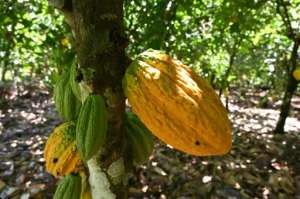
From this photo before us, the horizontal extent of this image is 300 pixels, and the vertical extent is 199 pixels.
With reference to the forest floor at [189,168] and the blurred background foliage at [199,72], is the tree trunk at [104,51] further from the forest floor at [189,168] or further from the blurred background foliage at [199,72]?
the forest floor at [189,168]

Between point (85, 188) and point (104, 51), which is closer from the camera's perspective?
point (104, 51)

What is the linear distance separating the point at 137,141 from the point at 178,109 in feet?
0.72

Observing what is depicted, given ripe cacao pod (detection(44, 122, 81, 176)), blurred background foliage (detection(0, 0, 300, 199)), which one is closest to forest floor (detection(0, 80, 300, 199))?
blurred background foliage (detection(0, 0, 300, 199))

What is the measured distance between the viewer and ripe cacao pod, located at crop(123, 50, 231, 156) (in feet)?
3.17

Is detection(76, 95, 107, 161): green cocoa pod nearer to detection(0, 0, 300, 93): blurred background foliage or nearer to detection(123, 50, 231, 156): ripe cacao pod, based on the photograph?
detection(123, 50, 231, 156): ripe cacao pod

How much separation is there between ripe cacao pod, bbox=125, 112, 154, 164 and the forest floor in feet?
6.52

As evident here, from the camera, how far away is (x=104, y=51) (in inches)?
37.6

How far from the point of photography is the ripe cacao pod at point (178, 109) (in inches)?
38.1

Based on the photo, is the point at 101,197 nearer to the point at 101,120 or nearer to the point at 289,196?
the point at 101,120

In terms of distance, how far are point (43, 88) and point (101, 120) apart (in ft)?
19.0

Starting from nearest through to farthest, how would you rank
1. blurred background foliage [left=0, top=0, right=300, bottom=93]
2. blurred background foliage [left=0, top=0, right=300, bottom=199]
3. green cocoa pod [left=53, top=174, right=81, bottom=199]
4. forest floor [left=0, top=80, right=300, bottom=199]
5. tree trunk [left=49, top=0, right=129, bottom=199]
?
tree trunk [left=49, top=0, right=129, bottom=199] < green cocoa pod [left=53, top=174, right=81, bottom=199] < blurred background foliage [left=0, top=0, right=300, bottom=93] < blurred background foliage [left=0, top=0, right=300, bottom=199] < forest floor [left=0, top=80, right=300, bottom=199]

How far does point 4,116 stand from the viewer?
15.8ft

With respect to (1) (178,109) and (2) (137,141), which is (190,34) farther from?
(1) (178,109)

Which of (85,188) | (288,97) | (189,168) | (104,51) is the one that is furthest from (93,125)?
(288,97)
